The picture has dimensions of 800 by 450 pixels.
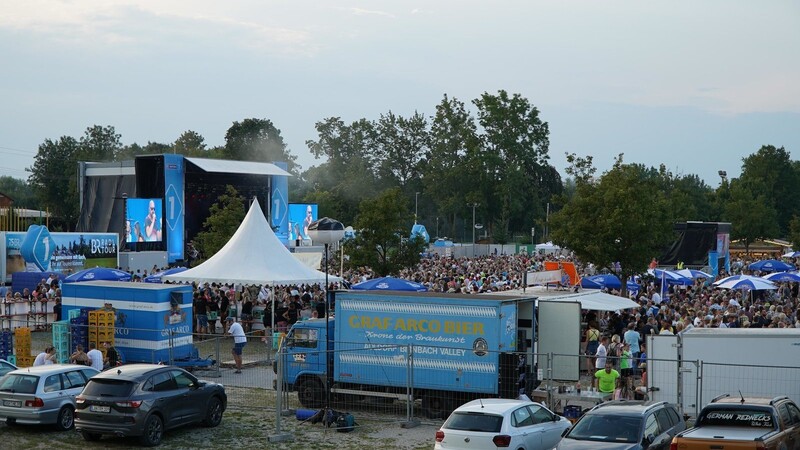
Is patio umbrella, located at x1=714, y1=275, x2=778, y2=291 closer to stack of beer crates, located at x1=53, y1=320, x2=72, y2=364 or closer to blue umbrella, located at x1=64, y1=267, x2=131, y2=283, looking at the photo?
blue umbrella, located at x1=64, y1=267, x2=131, y2=283

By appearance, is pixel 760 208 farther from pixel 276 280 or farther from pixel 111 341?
pixel 111 341

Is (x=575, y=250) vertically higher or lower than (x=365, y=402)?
higher

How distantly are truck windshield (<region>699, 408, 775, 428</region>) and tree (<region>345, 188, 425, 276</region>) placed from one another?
82.9ft

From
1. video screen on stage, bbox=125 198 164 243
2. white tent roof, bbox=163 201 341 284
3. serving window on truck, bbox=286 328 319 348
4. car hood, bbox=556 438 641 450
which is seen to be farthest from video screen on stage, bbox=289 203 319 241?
car hood, bbox=556 438 641 450

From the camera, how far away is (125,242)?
53.8 m

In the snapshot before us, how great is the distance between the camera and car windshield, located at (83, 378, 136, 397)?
48.3 ft

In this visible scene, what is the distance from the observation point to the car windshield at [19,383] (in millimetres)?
15656

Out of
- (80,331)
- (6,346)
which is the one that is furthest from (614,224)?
(6,346)

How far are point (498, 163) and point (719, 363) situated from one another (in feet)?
268

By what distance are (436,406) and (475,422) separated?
4405 mm

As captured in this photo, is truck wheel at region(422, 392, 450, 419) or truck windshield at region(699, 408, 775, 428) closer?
truck windshield at region(699, 408, 775, 428)

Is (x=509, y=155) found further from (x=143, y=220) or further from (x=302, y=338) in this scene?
(x=302, y=338)

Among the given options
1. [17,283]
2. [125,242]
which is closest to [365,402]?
[17,283]

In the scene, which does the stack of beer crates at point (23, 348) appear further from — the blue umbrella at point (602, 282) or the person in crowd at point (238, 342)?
the blue umbrella at point (602, 282)
